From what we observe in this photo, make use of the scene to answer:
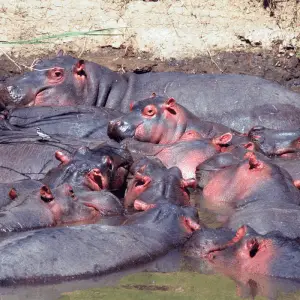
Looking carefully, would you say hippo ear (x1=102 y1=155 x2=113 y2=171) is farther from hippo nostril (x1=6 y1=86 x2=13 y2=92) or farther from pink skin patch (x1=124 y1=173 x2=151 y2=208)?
hippo nostril (x1=6 y1=86 x2=13 y2=92)

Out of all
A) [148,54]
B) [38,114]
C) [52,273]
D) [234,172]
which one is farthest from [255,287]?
[148,54]

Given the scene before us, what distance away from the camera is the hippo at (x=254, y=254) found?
652 cm

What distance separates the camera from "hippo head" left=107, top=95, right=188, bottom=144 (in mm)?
9281

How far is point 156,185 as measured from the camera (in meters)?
7.81

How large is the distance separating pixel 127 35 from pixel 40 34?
880mm

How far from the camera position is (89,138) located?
30.3 ft

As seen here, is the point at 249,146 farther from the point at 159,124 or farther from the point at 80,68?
the point at 80,68

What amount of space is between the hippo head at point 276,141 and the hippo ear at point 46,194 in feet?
7.85

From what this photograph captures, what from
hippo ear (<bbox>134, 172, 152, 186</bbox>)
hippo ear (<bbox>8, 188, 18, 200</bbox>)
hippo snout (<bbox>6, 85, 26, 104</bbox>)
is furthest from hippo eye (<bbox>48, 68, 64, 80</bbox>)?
hippo ear (<bbox>8, 188, 18, 200</bbox>)

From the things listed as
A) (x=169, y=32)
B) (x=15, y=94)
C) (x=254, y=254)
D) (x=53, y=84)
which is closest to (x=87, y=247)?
(x=254, y=254)

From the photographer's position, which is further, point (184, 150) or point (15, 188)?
point (184, 150)

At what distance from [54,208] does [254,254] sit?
1491 millimetres

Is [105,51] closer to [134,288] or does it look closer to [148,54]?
[148,54]

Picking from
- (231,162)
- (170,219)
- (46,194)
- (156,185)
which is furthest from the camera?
(231,162)
